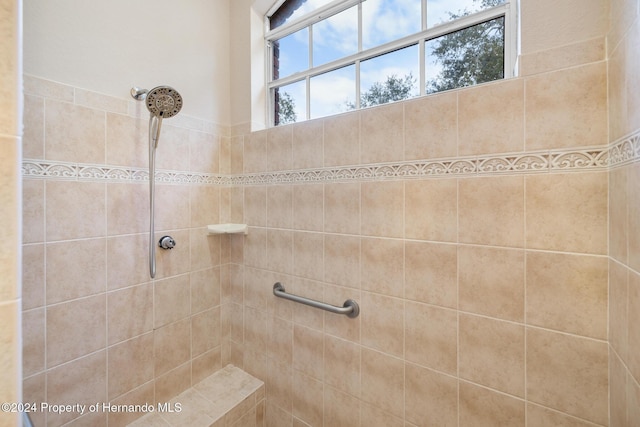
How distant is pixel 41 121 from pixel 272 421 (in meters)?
1.69

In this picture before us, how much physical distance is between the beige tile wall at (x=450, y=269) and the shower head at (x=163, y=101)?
46 centimetres

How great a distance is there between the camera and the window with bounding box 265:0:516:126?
3.23 feet

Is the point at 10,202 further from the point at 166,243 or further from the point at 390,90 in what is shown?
the point at 390,90

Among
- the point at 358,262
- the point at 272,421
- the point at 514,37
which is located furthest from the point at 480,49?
the point at 272,421

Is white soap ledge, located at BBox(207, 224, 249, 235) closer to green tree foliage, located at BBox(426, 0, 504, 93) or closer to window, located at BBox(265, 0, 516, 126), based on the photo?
window, located at BBox(265, 0, 516, 126)

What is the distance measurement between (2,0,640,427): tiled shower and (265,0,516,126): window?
0.63 feet

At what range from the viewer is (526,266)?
2.63 feet

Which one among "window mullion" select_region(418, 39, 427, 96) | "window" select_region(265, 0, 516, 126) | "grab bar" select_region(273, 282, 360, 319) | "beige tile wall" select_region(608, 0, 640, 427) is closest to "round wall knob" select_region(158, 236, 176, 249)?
"grab bar" select_region(273, 282, 360, 319)

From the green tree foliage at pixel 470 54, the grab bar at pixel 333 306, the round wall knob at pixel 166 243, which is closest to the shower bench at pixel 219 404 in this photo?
the grab bar at pixel 333 306

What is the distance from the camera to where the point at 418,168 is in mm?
969

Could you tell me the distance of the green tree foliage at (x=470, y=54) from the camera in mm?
959

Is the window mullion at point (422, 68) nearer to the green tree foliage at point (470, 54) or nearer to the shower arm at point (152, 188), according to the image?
the green tree foliage at point (470, 54)

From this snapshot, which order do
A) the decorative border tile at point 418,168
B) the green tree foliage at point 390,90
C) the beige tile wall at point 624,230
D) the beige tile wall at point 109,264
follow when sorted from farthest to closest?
the green tree foliage at point 390,90 < the beige tile wall at point 109,264 < the decorative border tile at point 418,168 < the beige tile wall at point 624,230

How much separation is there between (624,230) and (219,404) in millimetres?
1665
